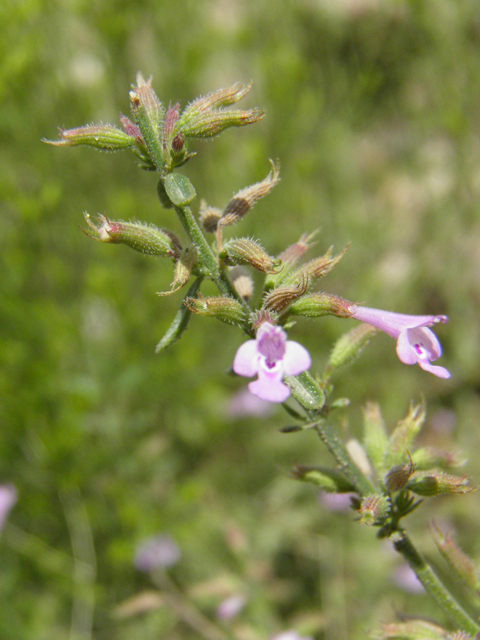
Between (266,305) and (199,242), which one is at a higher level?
(199,242)

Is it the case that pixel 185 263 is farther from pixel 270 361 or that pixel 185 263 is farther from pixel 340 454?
pixel 340 454

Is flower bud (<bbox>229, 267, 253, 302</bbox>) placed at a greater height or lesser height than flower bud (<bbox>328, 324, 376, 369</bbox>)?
greater

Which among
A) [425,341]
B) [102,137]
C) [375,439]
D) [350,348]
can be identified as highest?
[102,137]

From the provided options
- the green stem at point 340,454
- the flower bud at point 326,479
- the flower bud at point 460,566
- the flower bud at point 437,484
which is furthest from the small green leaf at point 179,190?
the flower bud at point 460,566

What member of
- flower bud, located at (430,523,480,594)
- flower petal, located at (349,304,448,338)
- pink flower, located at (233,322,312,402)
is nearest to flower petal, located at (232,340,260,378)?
pink flower, located at (233,322,312,402)

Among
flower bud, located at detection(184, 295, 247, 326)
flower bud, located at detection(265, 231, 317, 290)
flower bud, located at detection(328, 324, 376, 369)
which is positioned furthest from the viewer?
flower bud, located at detection(328, 324, 376, 369)

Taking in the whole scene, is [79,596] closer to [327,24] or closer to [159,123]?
[159,123]

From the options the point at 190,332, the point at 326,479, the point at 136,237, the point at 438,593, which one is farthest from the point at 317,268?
the point at 190,332

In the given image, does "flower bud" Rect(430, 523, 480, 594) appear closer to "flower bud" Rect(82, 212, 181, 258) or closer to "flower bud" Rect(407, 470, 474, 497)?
"flower bud" Rect(407, 470, 474, 497)
